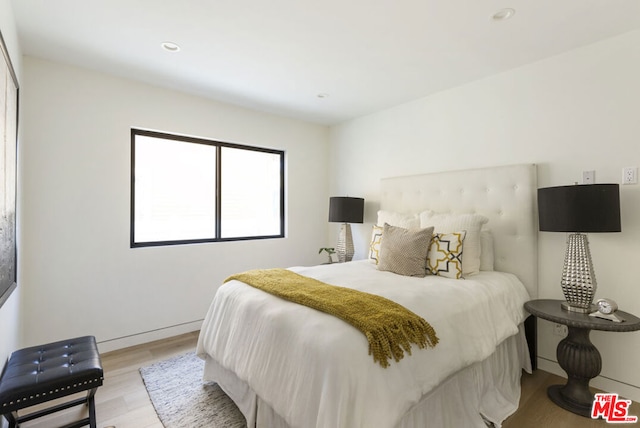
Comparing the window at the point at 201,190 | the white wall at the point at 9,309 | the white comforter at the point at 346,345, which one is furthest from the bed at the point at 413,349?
the window at the point at 201,190

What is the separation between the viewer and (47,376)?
4.71 feet

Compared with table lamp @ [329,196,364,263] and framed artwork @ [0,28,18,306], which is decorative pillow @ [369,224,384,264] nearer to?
table lamp @ [329,196,364,263]

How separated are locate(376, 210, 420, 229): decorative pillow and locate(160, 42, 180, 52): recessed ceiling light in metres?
2.31

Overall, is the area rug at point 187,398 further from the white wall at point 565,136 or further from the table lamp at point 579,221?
the white wall at point 565,136

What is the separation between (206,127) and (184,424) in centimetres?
266

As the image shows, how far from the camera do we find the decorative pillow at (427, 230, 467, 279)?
2260 millimetres

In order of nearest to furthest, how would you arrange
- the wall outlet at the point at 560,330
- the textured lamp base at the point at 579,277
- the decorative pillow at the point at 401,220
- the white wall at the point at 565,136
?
the textured lamp base at the point at 579,277
the white wall at the point at 565,136
the wall outlet at the point at 560,330
the decorative pillow at the point at 401,220

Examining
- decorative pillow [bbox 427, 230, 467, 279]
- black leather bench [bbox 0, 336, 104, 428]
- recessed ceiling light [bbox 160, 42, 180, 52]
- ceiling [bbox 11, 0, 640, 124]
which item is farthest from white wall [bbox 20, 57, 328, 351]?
decorative pillow [bbox 427, 230, 467, 279]

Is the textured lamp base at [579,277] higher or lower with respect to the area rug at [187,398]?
higher

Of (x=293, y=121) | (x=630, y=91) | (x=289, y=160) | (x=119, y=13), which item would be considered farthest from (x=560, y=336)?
(x=119, y=13)

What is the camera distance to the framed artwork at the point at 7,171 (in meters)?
1.47

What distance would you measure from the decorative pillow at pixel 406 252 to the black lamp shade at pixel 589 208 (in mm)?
848

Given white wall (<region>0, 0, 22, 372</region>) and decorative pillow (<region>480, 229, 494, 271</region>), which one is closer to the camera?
white wall (<region>0, 0, 22, 372</region>)

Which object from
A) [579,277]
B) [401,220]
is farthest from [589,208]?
[401,220]
